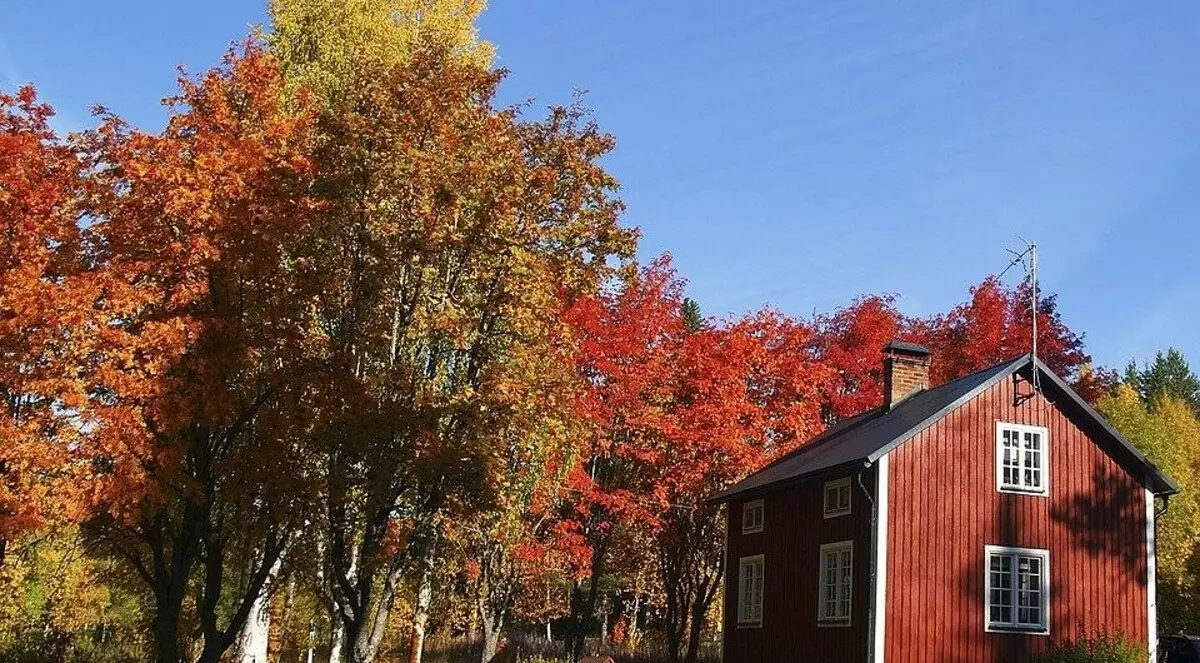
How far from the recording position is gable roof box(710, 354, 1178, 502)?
23.2m

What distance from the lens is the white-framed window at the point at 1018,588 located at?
23000 mm

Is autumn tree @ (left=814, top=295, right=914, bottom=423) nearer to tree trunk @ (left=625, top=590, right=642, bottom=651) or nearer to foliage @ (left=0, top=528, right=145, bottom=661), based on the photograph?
tree trunk @ (left=625, top=590, right=642, bottom=651)

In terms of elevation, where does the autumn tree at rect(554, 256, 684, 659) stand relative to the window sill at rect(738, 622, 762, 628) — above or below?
above

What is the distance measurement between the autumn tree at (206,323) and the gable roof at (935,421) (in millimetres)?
11126

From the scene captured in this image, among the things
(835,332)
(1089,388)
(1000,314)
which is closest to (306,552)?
(835,332)

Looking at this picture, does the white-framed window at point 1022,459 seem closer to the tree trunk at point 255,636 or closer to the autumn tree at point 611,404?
the autumn tree at point 611,404

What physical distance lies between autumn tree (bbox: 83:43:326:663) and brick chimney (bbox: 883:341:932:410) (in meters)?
14.4

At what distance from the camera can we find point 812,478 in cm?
2492

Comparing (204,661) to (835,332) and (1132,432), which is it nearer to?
(835,332)

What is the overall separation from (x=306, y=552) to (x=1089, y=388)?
35.4 m

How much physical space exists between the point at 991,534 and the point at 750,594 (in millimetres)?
6921

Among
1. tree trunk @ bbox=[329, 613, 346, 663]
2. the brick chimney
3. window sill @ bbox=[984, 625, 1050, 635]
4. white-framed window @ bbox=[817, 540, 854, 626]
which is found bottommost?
tree trunk @ bbox=[329, 613, 346, 663]

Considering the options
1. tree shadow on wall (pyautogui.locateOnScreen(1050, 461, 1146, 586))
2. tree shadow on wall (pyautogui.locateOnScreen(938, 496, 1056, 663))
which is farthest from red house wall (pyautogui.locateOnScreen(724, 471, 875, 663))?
tree shadow on wall (pyautogui.locateOnScreen(1050, 461, 1146, 586))

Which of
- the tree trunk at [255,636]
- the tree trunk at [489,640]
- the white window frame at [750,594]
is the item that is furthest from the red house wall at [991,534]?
the tree trunk at [255,636]
